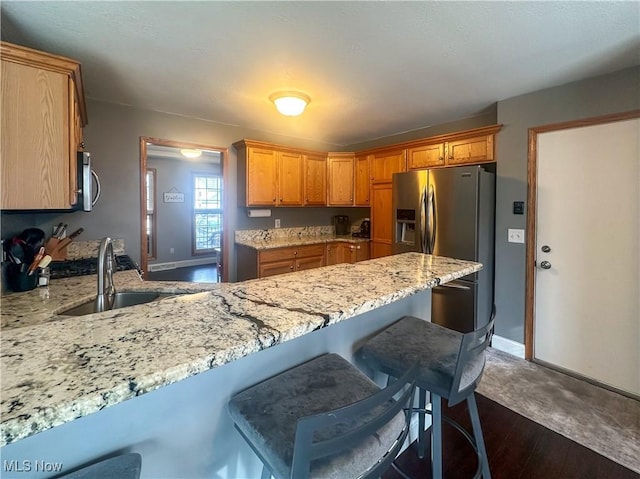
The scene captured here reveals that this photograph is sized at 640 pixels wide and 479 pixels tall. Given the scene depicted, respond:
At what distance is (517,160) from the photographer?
2.79m

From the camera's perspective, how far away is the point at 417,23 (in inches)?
65.4

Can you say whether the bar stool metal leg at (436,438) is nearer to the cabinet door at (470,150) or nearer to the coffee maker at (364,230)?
the cabinet door at (470,150)

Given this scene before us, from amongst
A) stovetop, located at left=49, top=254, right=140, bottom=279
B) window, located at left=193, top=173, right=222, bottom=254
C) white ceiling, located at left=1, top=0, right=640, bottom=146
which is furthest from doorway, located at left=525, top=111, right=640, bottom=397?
window, located at left=193, top=173, right=222, bottom=254

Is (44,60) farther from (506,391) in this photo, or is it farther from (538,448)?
(506,391)

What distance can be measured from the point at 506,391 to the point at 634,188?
179 cm

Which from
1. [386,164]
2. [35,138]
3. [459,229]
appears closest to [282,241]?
[386,164]

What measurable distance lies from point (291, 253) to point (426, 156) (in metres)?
2.06

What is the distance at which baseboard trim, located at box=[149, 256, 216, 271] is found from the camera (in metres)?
6.77

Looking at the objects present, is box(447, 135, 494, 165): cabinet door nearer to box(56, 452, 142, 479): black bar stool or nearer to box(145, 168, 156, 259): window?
box(56, 452, 142, 479): black bar stool

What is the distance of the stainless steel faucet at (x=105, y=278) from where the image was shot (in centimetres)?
147

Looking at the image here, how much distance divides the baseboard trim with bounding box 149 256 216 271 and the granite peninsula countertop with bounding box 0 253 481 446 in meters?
5.97


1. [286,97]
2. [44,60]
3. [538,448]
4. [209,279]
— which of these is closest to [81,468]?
[44,60]

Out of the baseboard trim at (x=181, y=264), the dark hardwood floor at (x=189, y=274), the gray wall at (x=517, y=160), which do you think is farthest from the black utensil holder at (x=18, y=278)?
the baseboard trim at (x=181, y=264)

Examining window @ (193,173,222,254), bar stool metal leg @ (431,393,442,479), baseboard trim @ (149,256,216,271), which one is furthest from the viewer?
window @ (193,173,222,254)
